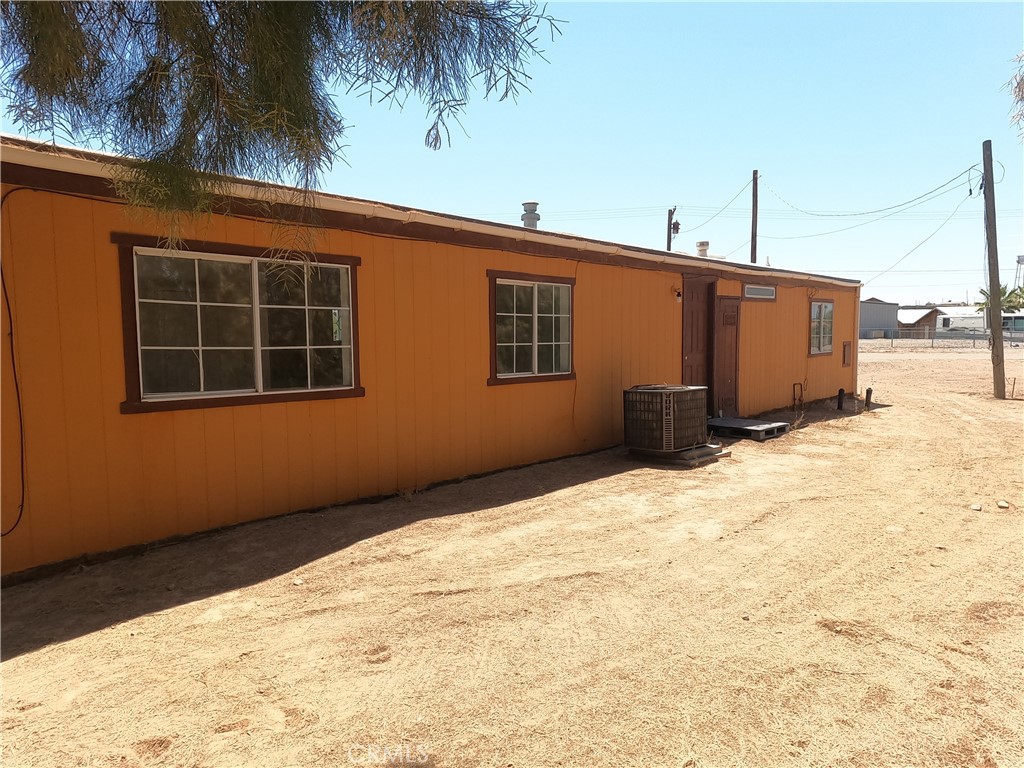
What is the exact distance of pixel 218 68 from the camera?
271cm

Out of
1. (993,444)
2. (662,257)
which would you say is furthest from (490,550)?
(993,444)

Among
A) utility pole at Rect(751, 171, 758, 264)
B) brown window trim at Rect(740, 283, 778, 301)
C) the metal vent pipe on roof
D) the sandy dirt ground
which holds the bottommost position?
Answer: the sandy dirt ground

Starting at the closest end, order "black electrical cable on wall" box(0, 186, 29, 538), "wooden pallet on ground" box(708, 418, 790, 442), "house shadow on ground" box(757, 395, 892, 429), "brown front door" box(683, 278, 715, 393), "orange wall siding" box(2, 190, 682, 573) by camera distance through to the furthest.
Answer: "black electrical cable on wall" box(0, 186, 29, 538), "orange wall siding" box(2, 190, 682, 573), "wooden pallet on ground" box(708, 418, 790, 442), "brown front door" box(683, 278, 715, 393), "house shadow on ground" box(757, 395, 892, 429)

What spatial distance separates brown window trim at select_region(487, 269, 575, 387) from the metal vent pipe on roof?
7.87 ft

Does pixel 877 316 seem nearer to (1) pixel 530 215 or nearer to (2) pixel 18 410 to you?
(1) pixel 530 215

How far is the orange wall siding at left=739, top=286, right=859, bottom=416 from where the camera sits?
36.3 feet

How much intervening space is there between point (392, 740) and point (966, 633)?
2.88 meters

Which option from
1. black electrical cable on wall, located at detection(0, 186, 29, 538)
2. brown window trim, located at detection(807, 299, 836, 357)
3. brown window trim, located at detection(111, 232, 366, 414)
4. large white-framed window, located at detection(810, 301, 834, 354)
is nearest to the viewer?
black electrical cable on wall, located at detection(0, 186, 29, 538)

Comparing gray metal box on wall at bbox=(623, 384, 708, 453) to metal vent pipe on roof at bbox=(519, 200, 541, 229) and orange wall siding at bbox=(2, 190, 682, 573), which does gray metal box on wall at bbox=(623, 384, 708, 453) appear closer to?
orange wall siding at bbox=(2, 190, 682, 573)

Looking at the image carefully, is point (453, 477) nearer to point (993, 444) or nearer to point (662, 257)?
point (662, 257)

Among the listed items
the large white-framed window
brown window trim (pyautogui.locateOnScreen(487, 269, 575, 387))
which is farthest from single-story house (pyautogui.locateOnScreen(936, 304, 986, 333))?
brown window trim (pyautogui.locateOnScreen(487, 269, 575, 387))

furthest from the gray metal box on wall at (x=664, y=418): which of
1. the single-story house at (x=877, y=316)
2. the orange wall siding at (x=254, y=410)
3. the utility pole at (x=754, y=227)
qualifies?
the single-story house at (x=877, y=316)

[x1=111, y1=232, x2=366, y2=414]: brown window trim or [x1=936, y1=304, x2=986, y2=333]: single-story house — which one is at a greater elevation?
→ [x1=936, y1=304, x2=986, y2=333]: single-story house

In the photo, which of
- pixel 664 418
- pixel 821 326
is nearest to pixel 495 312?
pixel 664 418
